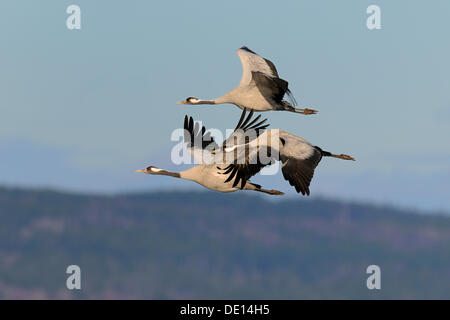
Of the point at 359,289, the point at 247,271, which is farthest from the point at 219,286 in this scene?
the point at 359,289

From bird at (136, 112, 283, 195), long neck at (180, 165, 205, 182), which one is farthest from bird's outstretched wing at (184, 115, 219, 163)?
long neck at (180, 165, 205, 182)

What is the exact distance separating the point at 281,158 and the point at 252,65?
522 centimetres

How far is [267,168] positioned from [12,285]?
156 m

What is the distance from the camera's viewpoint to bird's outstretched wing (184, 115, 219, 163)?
2316cm

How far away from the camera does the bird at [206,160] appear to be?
20.6m

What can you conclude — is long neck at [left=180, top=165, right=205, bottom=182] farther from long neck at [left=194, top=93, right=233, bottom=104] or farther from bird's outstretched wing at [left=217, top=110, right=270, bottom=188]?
long neck at [left=194, top=93, right=233, bottom=104]

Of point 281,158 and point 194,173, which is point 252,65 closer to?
point 194,173

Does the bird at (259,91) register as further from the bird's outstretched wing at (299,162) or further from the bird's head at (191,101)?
the bird's outstretched wing at (299,162)

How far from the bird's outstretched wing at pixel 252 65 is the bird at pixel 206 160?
1355 mm

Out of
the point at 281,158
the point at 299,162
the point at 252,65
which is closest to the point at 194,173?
the point at 281,158

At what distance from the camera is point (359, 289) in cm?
18288

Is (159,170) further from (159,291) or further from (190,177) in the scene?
(159,291)

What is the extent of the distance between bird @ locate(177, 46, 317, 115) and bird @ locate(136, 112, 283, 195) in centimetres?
50

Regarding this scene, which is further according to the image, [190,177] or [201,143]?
[201,143]
